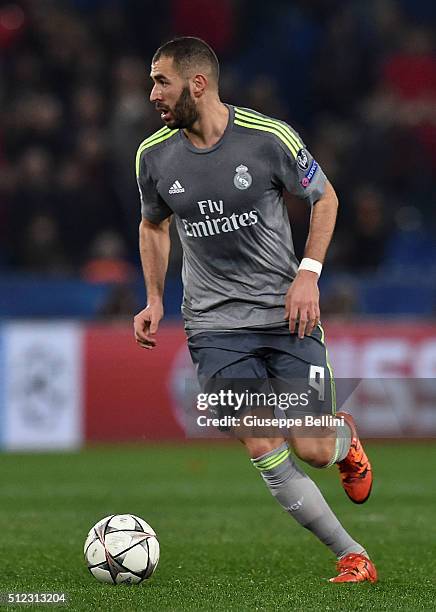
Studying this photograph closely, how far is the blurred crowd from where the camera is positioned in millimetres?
12203

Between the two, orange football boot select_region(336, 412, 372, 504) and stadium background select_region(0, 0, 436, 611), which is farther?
stadium background select_region(0, 0, 436, 611)

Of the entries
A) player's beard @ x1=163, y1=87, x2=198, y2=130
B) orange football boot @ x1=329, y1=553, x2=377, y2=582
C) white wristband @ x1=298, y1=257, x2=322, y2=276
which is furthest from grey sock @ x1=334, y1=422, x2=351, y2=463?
player's beard @ x1=163, y1=87, x2=198, y2=130

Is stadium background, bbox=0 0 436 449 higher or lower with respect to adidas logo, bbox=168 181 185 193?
higher

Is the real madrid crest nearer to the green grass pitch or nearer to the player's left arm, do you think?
the player's left arm

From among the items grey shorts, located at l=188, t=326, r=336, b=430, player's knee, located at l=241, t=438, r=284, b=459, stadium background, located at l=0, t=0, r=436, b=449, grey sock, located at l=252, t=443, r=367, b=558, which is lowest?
grey sock, located at l=252, t=443, r=367, b=558

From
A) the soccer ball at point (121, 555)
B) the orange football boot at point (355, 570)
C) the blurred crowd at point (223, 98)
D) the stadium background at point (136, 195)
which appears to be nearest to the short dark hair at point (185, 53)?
the soccer ball at point (121, 555)

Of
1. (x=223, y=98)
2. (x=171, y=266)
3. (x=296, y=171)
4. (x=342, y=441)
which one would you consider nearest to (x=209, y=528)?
(x=342, y=441)

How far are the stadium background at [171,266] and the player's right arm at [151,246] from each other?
142 cm

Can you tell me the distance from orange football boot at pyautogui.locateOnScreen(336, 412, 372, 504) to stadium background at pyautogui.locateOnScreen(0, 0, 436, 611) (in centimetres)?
88

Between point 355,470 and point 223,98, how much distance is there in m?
7.49

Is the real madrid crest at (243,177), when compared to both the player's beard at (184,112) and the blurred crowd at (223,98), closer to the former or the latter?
the player's beard at (184,112)

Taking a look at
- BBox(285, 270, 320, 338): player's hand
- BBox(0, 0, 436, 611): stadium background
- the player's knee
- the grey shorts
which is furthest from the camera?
BBox(0, 0, 436, 611): stadium background

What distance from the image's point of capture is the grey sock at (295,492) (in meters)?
5.25

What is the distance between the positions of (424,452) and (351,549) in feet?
19.6
